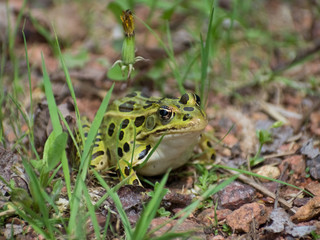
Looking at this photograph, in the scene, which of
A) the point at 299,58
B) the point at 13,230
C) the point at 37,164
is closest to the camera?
the point at 13,230

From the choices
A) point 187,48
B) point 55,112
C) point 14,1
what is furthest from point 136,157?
point 14,1

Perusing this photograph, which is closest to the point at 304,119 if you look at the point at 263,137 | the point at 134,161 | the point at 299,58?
the point at 263,137

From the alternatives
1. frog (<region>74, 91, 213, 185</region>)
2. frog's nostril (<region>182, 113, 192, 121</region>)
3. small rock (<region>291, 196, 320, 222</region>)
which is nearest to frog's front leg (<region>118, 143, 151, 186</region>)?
frog (<region>74, 91, 213, 185</region>)

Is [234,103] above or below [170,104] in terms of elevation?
below

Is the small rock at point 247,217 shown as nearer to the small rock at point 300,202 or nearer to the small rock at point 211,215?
the small rock at point 211,215

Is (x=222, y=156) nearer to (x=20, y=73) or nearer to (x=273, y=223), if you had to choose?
(x=273, y=223)

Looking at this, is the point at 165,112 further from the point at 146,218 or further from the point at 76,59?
the point at 76,59

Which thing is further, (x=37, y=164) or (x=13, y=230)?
(x=37, y=164)
